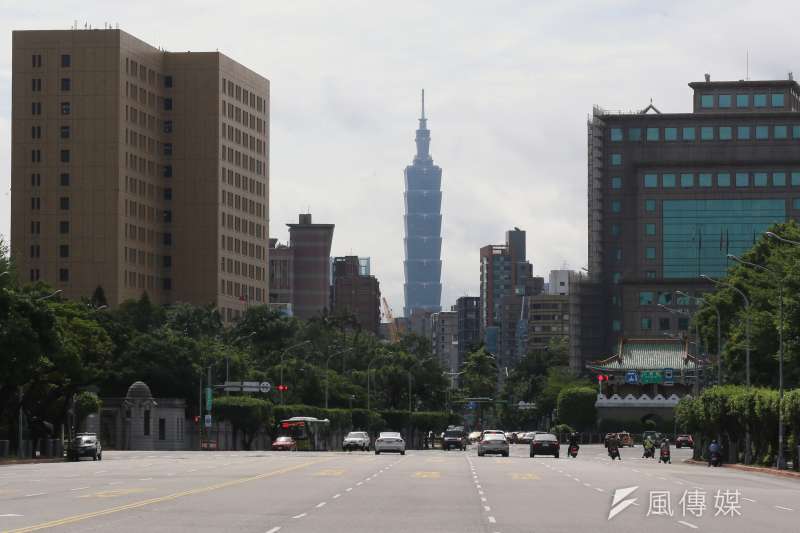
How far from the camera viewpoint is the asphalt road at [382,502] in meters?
30.0

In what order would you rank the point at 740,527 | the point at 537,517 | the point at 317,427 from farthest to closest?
the point at 317,427
the point at 537,517
the point at 740,527

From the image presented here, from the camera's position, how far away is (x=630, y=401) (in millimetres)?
176125

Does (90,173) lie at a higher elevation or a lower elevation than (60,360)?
higher

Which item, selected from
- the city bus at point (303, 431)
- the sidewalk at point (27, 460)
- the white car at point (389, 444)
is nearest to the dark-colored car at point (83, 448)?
the sidewalk at point (27, 460)

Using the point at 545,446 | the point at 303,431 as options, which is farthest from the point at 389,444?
the point at 303,431

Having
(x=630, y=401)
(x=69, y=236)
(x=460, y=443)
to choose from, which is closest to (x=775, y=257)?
(x=460, y=443)

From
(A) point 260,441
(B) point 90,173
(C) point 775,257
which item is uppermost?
(B) point 90,173

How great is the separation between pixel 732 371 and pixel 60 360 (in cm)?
4400

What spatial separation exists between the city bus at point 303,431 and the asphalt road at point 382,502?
2724 inches

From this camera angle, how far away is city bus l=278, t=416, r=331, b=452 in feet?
424

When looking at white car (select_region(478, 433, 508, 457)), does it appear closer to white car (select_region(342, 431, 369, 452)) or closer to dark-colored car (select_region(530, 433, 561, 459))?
dark-colored car (select_region(530, 433, 561, 459))

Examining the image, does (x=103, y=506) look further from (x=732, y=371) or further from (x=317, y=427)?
(x=317, y=427)

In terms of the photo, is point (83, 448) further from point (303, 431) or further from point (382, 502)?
point (382, 502)

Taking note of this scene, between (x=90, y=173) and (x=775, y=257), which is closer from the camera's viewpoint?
(x=775, y=257)
